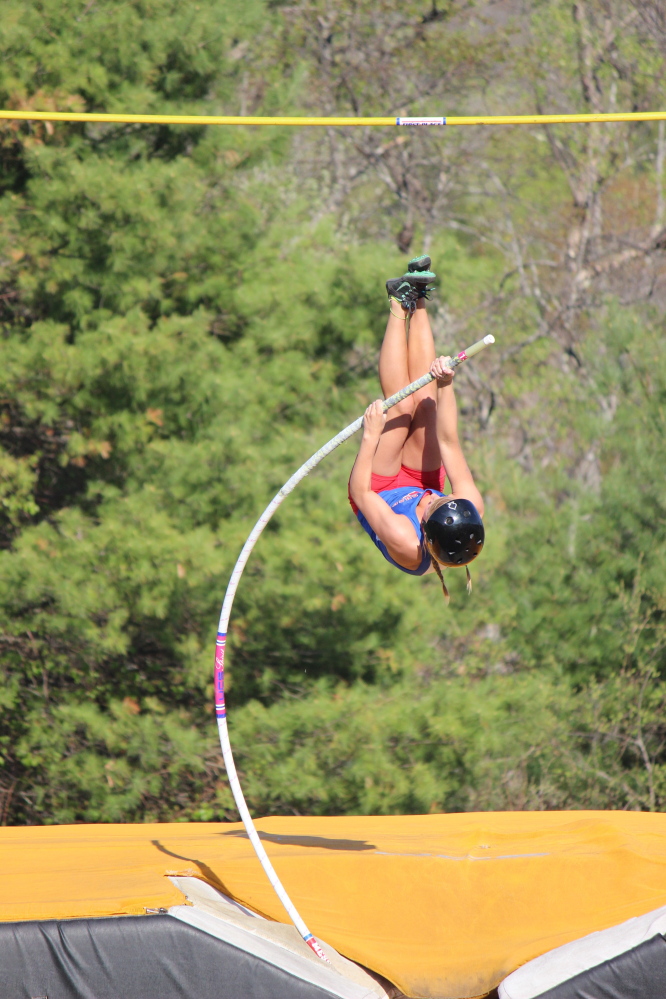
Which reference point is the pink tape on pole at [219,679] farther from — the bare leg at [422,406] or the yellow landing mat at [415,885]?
the bare leg at [422,406]

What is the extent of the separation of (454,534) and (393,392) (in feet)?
3.77

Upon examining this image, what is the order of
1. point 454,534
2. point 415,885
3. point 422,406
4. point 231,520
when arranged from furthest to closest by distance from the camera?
Answer: point 231,520
point 422,406
point 415,885
point 454,534

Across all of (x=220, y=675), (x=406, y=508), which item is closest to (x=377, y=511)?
(x=406, y=508)

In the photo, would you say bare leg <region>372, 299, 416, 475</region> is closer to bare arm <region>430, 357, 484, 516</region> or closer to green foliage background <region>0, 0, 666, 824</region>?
bare arm <region>430, 357, 484, 516</region>

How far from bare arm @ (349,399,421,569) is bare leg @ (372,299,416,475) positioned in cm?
40

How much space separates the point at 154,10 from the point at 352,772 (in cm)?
764

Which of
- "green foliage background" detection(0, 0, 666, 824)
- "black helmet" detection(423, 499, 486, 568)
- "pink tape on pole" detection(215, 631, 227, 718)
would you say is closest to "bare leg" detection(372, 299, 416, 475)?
"black helmet" detection(423, 499, 486, 568)

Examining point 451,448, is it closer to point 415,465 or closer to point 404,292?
point 415,465

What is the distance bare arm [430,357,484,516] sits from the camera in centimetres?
424

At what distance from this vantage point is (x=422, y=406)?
15.6ft

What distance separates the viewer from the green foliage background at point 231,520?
30.1ft

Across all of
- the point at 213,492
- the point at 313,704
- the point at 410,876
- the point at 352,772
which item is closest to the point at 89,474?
the point at 213,492

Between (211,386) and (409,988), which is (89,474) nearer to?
(211,386)

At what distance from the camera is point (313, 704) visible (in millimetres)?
9250
